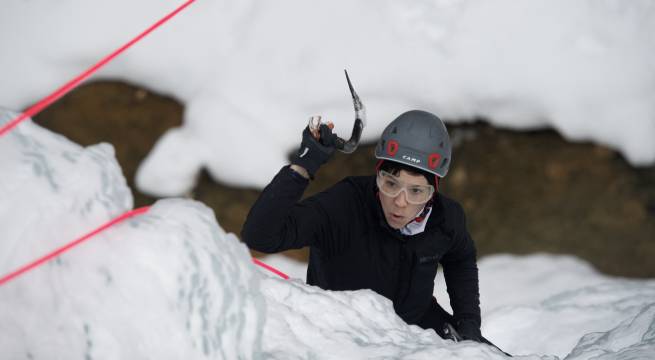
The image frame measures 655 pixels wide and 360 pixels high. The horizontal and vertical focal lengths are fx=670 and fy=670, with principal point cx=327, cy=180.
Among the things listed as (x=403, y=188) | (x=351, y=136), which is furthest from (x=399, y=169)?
(x=351, y=136)

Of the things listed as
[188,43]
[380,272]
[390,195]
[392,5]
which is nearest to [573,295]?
[380,272]

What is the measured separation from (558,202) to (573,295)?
3.59 feet

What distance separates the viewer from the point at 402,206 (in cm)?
224

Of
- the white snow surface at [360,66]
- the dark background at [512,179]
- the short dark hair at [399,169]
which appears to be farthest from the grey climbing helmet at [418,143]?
the dark background at [512,179]

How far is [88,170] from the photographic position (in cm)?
130

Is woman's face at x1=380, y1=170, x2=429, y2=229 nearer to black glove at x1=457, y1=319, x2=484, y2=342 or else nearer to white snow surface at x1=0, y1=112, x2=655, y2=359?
black glove at x1=457, y1=319, x2=484, y2=342

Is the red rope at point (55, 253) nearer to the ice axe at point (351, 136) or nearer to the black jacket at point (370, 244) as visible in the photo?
the ice axe at point (351, 136)

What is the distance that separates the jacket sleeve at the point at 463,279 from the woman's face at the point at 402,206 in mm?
423

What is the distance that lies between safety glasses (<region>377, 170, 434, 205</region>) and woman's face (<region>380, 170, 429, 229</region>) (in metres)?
0.01

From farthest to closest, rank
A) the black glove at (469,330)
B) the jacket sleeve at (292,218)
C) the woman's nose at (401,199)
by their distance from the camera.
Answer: the black glove at (469,330) → the woman's nose at (401,199) → the jacket sleeve at (292,218)

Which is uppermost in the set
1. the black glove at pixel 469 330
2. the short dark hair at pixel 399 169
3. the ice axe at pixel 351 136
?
the ice axe at pixel 351 136

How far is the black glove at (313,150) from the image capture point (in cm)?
191

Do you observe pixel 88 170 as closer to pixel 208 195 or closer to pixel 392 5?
pixel 208 195

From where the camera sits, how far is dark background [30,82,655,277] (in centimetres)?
440
